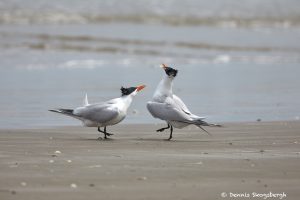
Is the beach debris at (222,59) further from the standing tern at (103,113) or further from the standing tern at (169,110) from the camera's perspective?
the standing tern at (103,113)

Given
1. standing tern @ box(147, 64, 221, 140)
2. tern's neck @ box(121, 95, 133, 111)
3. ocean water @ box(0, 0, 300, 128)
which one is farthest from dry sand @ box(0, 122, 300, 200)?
ocean water @ box(0, 0, 300, 128)

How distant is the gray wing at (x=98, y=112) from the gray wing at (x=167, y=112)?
0.53 m

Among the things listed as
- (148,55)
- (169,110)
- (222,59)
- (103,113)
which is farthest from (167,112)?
(148,55)

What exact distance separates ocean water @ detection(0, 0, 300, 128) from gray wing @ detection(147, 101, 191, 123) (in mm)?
1333

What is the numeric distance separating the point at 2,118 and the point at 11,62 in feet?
24.5

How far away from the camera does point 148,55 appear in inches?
820

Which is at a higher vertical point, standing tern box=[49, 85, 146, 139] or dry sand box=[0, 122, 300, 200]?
standing tern box=[49, 85, 146, 139]

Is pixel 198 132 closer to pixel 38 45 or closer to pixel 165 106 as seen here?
pixel 165 106

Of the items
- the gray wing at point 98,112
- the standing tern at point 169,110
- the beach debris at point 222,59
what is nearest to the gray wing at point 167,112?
the standing tern at point 169,110

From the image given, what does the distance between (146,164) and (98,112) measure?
7.58 ft

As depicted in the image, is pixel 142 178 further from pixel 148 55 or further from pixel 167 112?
pixel 148 55

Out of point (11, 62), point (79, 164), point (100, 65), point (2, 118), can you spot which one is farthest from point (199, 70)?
point (79, 164)

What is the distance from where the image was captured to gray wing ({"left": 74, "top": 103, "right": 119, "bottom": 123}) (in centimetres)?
910

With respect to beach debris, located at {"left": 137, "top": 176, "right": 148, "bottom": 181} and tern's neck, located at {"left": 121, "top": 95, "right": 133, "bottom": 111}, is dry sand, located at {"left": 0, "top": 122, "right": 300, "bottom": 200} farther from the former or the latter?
tern's neck, located at {"left": 121, "top": 95, "right": 133, "bottom": 111}
